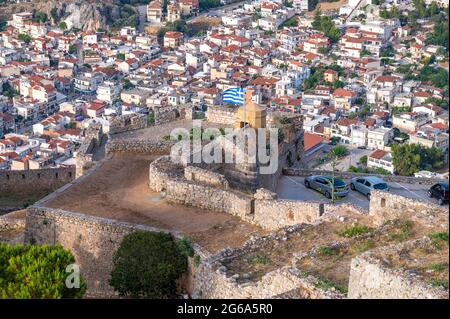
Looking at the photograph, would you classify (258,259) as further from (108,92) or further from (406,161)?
(108,92)

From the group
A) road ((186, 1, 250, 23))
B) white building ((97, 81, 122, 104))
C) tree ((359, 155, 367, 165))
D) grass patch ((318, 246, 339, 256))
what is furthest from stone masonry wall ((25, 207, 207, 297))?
road ((186, 1, 250, 23))

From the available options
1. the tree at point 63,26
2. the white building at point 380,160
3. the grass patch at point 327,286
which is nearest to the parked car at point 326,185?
the grass patch at point 327,286

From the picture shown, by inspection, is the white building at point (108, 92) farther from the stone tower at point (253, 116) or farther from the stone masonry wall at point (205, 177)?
the stone masonry wall at point (205, 177)

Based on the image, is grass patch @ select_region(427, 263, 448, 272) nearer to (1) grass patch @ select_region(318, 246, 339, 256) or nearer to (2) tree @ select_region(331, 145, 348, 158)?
(1) grass patch @ select_region(318, 246, 339, 256)

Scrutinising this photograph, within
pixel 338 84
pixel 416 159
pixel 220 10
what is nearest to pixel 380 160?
pixel 416 159
